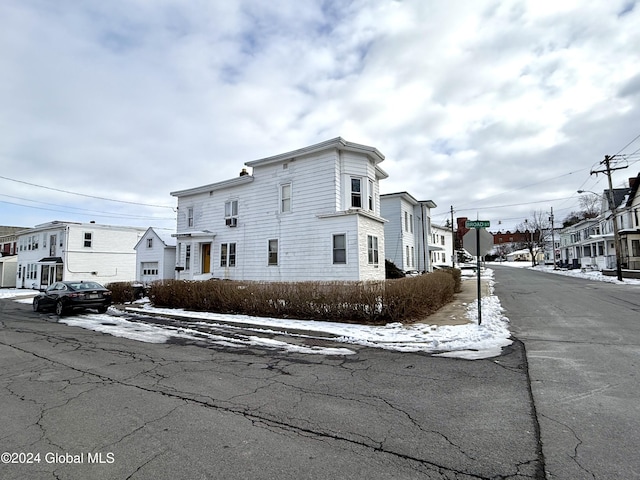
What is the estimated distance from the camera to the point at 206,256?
78.0ft

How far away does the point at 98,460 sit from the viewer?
3.41m

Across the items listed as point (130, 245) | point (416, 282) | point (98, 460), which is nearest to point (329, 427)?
point (98, 460)

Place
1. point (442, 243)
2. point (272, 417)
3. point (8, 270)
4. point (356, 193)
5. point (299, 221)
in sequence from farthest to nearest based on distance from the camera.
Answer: point (442, 243) → point (8, 270) → point (299, 221) → point (356, 193) → point (272, 417)

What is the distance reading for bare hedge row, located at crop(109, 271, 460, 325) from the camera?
36.2ft

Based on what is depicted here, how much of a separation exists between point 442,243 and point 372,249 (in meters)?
32.4

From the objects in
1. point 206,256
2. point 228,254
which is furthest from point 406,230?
point 206,256

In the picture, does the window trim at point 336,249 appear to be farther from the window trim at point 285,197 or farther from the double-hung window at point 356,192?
the window trim at point 285,197

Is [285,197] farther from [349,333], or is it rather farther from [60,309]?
[349,333]

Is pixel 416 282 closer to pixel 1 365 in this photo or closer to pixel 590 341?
pixel 590 341

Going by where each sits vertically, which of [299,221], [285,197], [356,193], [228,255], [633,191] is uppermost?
[633,191]

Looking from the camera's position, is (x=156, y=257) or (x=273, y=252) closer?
(x=273, y=252)

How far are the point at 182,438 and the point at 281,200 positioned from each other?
16974mm

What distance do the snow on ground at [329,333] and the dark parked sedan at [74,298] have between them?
90.5 inches

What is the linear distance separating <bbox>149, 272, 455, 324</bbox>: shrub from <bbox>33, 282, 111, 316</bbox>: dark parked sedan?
4.42 meters
